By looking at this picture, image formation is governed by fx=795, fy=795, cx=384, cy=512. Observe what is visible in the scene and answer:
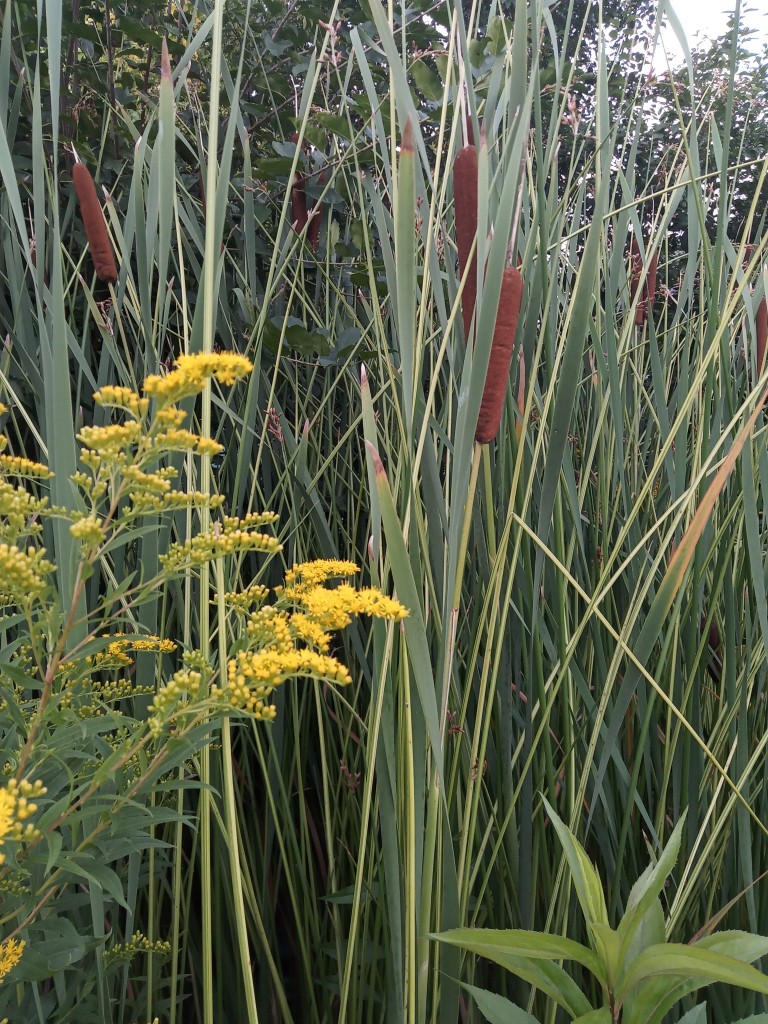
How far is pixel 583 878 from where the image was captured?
649 millimetres

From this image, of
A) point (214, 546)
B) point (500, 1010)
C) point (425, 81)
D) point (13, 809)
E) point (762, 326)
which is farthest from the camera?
point (425, 81)

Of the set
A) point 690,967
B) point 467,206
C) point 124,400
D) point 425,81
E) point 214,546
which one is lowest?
point 690,967

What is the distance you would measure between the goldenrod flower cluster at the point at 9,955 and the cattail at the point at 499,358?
52 cm

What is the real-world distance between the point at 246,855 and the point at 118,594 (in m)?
0.58

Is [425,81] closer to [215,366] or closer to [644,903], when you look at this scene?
[215,366]

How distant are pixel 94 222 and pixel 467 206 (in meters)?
0.41

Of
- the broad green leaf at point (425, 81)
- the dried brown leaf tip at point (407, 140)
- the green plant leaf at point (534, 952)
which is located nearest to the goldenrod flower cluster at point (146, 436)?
the dried brown leaf tip at point (407, 140)

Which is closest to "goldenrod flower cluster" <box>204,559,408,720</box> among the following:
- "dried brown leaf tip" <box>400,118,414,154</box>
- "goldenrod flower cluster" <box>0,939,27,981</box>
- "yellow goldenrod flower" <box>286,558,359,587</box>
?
"yellow goldenrod flower" <box>286,558,359,587</box>

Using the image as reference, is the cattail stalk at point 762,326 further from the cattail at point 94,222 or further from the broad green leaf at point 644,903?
the cattail at point 94,222

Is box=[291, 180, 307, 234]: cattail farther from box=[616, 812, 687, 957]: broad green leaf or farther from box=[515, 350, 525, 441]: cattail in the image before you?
box=[616, 812, 687, 957]: broad green leaf

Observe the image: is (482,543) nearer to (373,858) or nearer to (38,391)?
(373,858)

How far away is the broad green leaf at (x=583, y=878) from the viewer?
0.64m

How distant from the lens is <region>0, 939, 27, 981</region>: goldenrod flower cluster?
53 cm

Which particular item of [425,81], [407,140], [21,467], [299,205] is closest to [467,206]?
[407,140]
